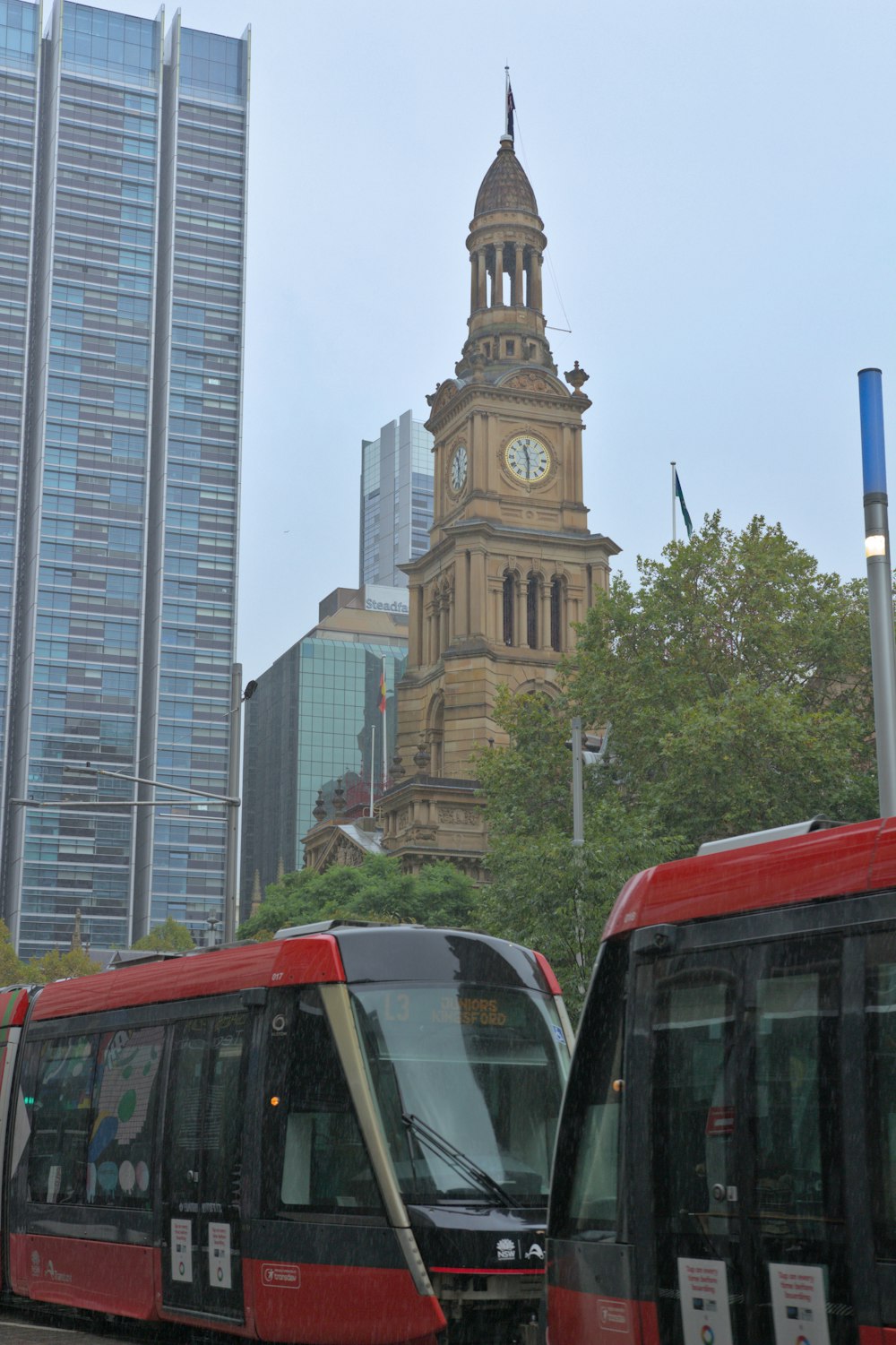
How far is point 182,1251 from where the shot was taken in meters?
13.3

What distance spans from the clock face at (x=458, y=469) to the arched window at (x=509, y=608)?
601cm

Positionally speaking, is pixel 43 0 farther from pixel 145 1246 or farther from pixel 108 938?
pixel 145 1246

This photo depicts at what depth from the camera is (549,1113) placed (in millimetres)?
12164

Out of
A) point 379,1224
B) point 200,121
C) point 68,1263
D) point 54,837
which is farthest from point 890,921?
point 200,121

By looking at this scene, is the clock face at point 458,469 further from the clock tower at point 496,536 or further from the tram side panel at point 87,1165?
the tram side panel at point 87,1165

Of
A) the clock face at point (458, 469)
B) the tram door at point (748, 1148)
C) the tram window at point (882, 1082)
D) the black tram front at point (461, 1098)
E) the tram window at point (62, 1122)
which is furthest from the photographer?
the clock face at point (458, 469)

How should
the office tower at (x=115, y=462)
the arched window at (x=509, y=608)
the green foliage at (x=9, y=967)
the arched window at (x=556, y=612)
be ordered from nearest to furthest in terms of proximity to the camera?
the arched window at (x=509, y=608) → the arched window at (x=556, y=612) → the green foliage at (x=9, y=967) → the office tower at (x=115, y=462)

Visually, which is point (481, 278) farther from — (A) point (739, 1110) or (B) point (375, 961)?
(A) point (739, 1110)

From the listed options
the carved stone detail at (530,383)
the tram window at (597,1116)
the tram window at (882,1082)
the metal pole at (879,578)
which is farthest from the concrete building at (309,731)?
the tram window at (882,1082)

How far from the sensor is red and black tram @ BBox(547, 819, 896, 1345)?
6949mm

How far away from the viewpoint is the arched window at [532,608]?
3199 inches

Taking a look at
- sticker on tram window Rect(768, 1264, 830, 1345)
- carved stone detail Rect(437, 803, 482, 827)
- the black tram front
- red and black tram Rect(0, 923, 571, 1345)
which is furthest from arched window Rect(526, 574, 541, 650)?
sticker on tram window Rect(768, 1264, 830, 1345)

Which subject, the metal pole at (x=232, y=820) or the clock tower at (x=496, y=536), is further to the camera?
the clock tower at (x=496, y=536)

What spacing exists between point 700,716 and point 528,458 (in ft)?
153
